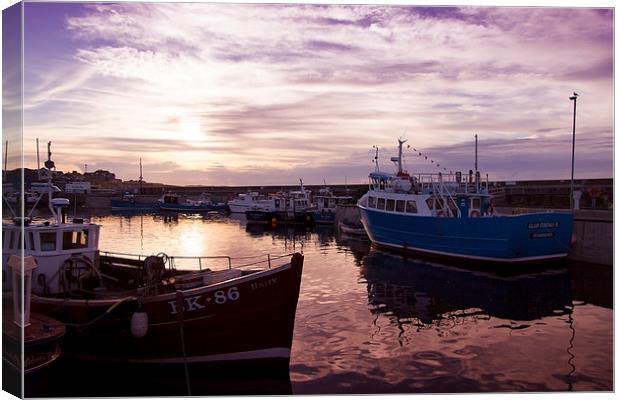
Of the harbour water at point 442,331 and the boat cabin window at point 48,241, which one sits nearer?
the harbour water at point 442,331

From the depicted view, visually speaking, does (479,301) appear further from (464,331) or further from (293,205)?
(293,205)

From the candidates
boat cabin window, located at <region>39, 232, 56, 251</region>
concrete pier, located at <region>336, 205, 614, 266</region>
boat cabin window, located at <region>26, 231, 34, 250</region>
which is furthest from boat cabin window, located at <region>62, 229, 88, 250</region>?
concrete pier, located at <region>336, 205, 614, 266</region>

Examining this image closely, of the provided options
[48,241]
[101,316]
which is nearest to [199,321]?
[101,316]

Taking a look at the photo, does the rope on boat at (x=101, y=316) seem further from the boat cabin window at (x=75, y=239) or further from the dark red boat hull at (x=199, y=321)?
the boat cabin window at (x=75, y=239)

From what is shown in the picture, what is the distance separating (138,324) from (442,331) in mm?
7501

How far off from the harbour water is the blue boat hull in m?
0.66

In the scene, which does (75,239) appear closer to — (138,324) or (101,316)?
(101,316)

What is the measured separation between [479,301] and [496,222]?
642 cm

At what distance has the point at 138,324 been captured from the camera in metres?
10.1

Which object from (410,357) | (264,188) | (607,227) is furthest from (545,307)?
(264,188)

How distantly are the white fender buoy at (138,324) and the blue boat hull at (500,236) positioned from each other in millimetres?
16530

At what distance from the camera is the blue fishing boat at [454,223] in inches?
888

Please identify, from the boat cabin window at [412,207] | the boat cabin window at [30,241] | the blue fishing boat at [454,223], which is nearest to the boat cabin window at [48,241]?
the boat cabin window at [30,241]

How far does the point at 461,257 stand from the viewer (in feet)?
80.4
